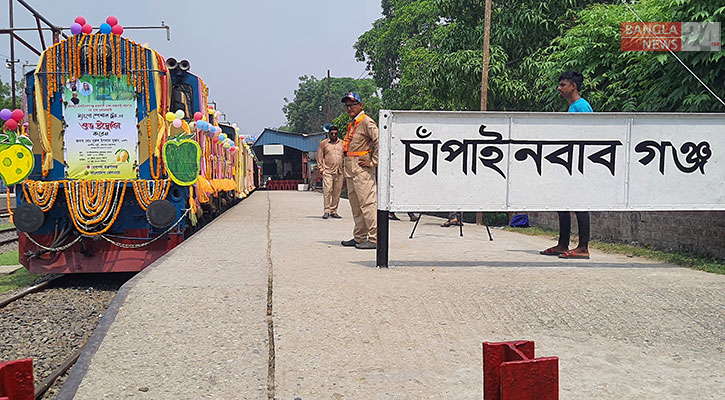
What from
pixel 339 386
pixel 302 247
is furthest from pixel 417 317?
pixel 302 247

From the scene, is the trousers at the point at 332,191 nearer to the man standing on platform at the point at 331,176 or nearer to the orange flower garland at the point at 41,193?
the man standing on platform at the point at 331,176

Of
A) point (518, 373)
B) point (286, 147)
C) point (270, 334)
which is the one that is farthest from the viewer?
point (286, 147)

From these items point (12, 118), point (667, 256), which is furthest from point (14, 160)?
point (667, 256)

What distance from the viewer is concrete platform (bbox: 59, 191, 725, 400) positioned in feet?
9.98

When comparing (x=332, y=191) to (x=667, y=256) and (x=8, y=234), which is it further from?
(x=8, y=234)

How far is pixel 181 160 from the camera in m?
7.36

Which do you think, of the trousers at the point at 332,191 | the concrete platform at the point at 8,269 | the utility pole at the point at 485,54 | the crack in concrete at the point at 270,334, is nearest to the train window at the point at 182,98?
the crack in concrete at the point at 270,334

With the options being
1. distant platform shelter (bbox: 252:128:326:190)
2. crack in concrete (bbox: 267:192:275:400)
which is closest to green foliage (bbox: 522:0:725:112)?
crack in concrete (bbox: 267:192:275:400)

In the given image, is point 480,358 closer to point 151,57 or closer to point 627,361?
point 627,361

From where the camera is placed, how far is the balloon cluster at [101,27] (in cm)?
754

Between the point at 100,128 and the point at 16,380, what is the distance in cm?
643

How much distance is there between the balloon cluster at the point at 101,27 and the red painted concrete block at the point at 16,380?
6.74m

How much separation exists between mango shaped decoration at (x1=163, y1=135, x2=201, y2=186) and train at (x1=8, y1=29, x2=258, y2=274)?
Answer: 0.04 feet

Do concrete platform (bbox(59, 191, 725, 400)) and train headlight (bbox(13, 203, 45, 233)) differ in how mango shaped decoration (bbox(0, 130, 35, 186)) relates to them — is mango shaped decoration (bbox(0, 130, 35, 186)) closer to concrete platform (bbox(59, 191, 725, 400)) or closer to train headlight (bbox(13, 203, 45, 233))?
train headlight (bbox(13, 203, 45, 233))
